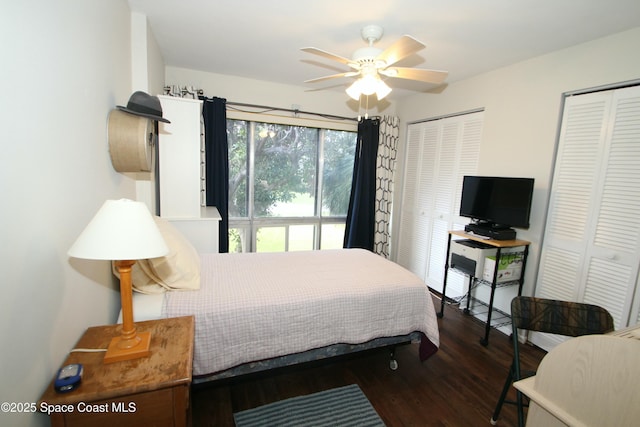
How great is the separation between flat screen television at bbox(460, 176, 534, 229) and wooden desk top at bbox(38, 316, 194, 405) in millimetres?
2695

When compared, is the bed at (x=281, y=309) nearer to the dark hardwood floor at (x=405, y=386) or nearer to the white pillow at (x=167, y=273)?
the white pillow at (x=167, y=273)

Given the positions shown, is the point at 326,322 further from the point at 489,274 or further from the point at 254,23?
the point at 254,23

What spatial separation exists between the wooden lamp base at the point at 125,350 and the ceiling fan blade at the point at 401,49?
1.96 meters

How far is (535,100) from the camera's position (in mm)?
2592

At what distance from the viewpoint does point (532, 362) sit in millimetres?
2369

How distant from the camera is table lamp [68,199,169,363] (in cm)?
98

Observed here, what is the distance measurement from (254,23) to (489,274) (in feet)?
9.34

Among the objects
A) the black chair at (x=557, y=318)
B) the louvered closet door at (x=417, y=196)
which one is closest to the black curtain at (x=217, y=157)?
the louvered closet door at (x=417, y=196)

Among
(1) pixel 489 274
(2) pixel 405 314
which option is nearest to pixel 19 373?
(2) pixel 405 314

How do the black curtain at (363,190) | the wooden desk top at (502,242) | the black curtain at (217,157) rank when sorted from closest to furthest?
the wooden desk top at (502,242) < the black curtain at (217,157) < the black curtain at (363,190)

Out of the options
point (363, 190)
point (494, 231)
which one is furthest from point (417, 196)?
point (494, 231)

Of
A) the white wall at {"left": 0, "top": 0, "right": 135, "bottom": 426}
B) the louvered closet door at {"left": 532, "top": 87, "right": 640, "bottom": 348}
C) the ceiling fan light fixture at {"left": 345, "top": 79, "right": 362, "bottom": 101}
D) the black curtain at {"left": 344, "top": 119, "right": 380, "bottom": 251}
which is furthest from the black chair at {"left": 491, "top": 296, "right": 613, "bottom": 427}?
the black curtain at {"left": 344, "top": 119, "right": 380, "bottom": 251}

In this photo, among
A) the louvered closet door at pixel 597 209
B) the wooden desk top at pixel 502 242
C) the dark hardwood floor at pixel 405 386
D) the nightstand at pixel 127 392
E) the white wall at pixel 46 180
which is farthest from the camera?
the wooden desk top at pixel 502 242

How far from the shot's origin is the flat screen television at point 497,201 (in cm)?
253
